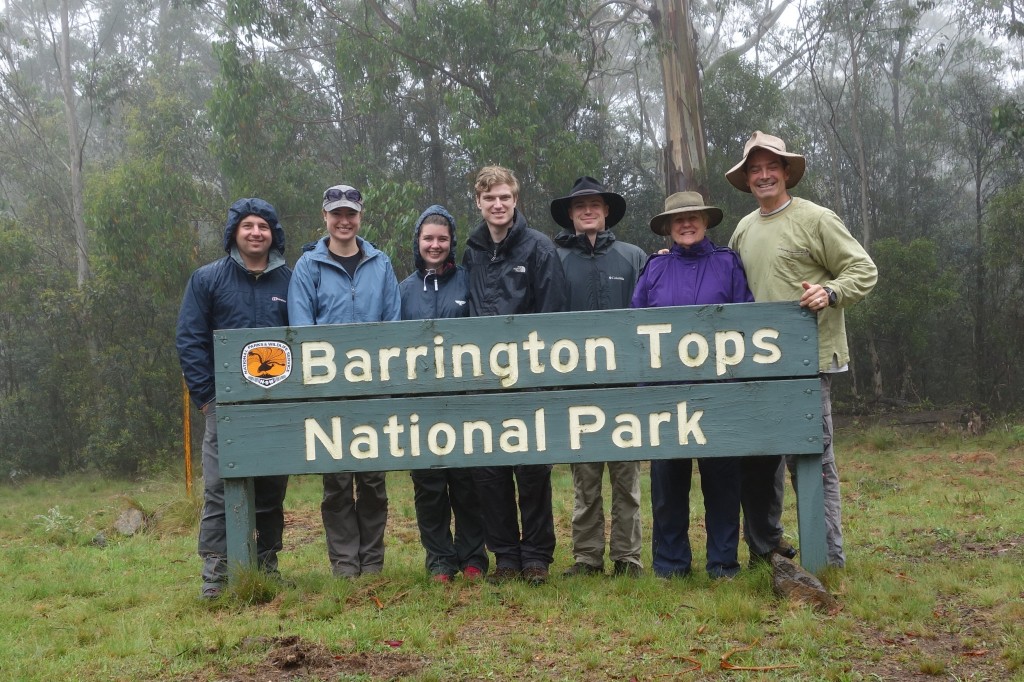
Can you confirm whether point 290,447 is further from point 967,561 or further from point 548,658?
point 967,561

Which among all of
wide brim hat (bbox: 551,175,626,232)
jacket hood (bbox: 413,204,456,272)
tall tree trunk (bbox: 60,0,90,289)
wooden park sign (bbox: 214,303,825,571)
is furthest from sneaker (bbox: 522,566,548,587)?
tall tree trunk (bbox: 60,0,90,289)

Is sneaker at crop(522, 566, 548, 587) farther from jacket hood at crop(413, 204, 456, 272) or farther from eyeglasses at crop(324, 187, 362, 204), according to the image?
eyeglasses at crop(324, 187, 362, 204)

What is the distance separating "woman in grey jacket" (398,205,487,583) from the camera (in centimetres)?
518

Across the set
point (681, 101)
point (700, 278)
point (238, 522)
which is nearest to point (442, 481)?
point (238, 522)

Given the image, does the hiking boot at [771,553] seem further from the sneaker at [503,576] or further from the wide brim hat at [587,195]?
the wide brim hat at [587,195]

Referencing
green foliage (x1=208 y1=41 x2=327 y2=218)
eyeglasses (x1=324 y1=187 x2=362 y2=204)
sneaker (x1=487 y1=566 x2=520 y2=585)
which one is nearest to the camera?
sneaker (x1=487 y1=566 x2=520 y2=585)

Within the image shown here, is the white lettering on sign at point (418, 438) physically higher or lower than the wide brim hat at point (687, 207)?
lower

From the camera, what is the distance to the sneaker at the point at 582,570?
5.21 metres

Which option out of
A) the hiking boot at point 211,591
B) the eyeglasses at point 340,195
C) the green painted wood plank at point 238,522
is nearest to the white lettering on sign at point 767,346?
the eyeglasses at point 340,195

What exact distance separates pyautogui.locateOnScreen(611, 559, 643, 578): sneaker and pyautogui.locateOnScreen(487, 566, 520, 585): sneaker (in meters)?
0.53

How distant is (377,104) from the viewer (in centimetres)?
1666

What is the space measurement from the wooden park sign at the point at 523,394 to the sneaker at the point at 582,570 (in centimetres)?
81

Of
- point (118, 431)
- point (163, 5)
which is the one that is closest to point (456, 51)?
point (118, 431)

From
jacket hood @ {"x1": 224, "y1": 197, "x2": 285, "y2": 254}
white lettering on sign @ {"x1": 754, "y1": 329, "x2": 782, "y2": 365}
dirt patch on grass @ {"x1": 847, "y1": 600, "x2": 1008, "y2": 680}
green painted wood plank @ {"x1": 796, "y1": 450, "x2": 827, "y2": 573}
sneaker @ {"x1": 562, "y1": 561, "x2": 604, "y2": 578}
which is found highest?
jacket hood @ {"x1": 224, "y1": 197, "x2": 285, "y2": 254}
